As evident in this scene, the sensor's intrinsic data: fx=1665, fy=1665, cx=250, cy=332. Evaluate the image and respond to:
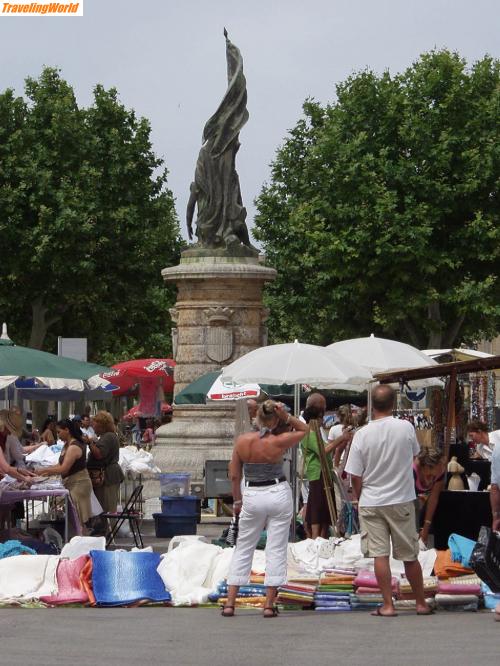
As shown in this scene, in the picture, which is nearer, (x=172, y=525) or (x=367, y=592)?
(x=367, y=592)

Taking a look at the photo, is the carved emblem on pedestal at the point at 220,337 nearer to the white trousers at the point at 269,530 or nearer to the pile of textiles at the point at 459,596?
the pile of textiles at the point at 459,596

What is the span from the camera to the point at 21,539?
54.7ft

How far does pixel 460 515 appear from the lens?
15.8 meters

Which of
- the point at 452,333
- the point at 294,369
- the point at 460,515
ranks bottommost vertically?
the point at 460,515

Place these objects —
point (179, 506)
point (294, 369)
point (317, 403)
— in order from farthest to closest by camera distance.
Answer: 1. point (179, 506)
2. point (317, 403)
3. point (294, 369)

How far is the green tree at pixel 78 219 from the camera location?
47594 millimetres

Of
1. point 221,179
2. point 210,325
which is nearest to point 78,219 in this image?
point 221,179

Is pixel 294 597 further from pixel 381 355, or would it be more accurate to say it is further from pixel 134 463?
pixel 134 463

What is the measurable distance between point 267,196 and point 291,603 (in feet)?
130

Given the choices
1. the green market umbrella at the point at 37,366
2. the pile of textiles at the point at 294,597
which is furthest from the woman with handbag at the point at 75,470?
the pile of textiles at the point at 294,597

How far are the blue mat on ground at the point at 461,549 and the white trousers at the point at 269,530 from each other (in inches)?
86.9

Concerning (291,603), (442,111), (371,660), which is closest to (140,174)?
(442,111)

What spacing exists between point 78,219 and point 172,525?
28.0 metres

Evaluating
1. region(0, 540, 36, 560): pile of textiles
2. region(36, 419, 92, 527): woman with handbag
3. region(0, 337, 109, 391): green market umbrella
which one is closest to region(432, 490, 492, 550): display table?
region(36, 419, 92, 527): woman with handbag
